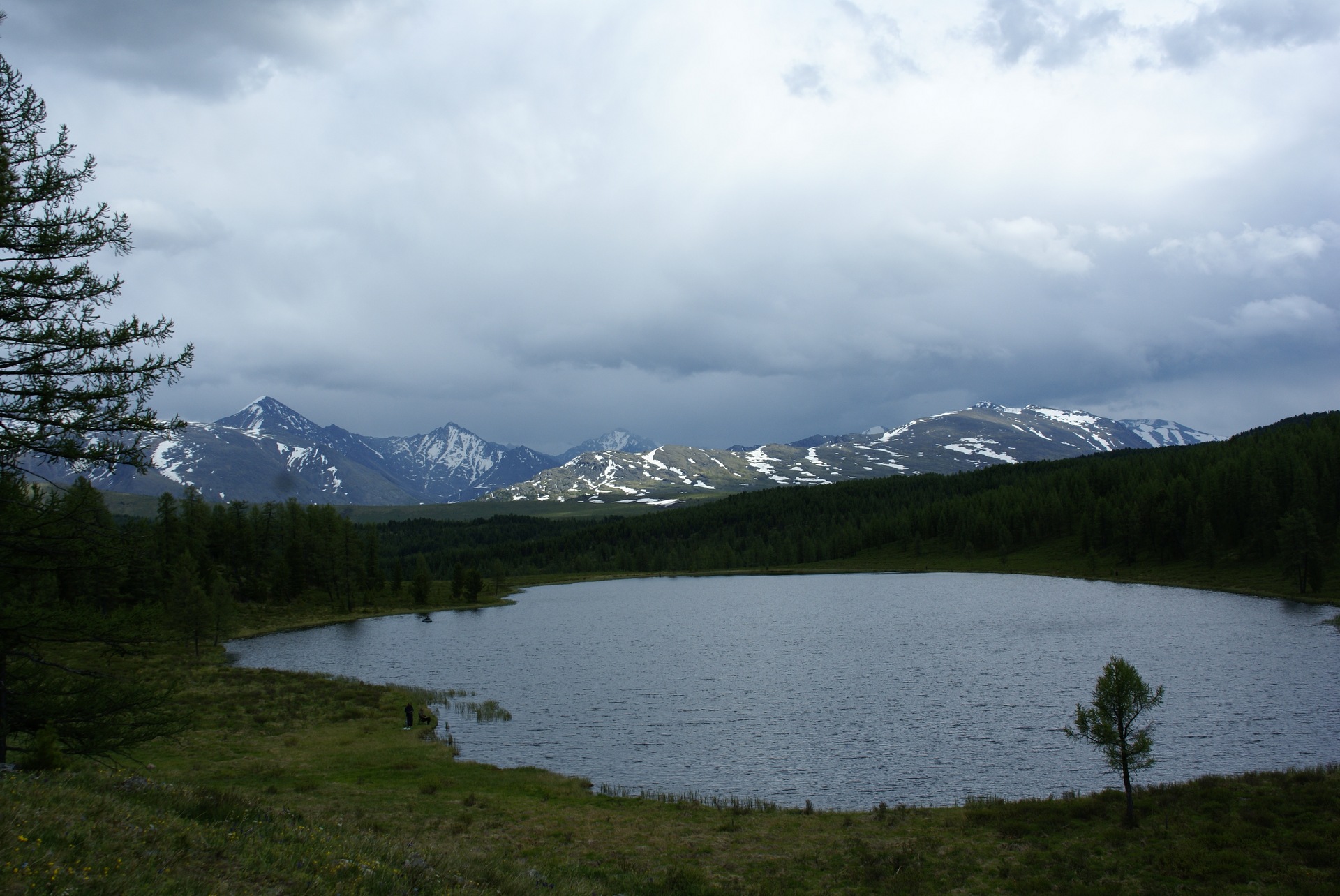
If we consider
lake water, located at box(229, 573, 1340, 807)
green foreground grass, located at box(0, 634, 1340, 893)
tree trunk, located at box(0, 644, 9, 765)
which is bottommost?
lake water, located at box(229, 573, 1340, 807)

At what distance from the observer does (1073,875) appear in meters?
24.7

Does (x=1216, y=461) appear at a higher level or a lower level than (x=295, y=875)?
higher

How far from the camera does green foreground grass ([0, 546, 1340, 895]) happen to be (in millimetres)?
13695

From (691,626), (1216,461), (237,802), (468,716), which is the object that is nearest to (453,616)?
(691,626)

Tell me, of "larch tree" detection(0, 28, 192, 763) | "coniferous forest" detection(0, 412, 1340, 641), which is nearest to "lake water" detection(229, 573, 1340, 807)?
"coniferous forest" detection(0, 412, 1340, 641)

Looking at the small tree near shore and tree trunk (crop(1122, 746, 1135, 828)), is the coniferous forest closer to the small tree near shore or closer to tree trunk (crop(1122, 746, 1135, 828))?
the small tree near shore

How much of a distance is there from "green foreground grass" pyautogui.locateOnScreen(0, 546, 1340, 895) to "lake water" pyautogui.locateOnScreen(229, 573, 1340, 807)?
5.40m

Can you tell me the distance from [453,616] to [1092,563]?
128338mm

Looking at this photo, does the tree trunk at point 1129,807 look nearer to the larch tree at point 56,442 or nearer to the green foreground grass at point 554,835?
the green foreground grass at point 554,835

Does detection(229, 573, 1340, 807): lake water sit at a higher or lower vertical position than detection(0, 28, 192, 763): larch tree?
lower

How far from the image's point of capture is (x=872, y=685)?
196ft

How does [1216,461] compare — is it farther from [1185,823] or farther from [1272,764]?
[1185,823]

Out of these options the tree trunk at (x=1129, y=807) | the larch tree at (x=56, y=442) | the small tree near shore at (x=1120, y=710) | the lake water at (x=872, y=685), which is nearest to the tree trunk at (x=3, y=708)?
the larch tree at (x=56, y=442)

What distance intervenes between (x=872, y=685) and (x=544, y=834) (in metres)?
37.1
